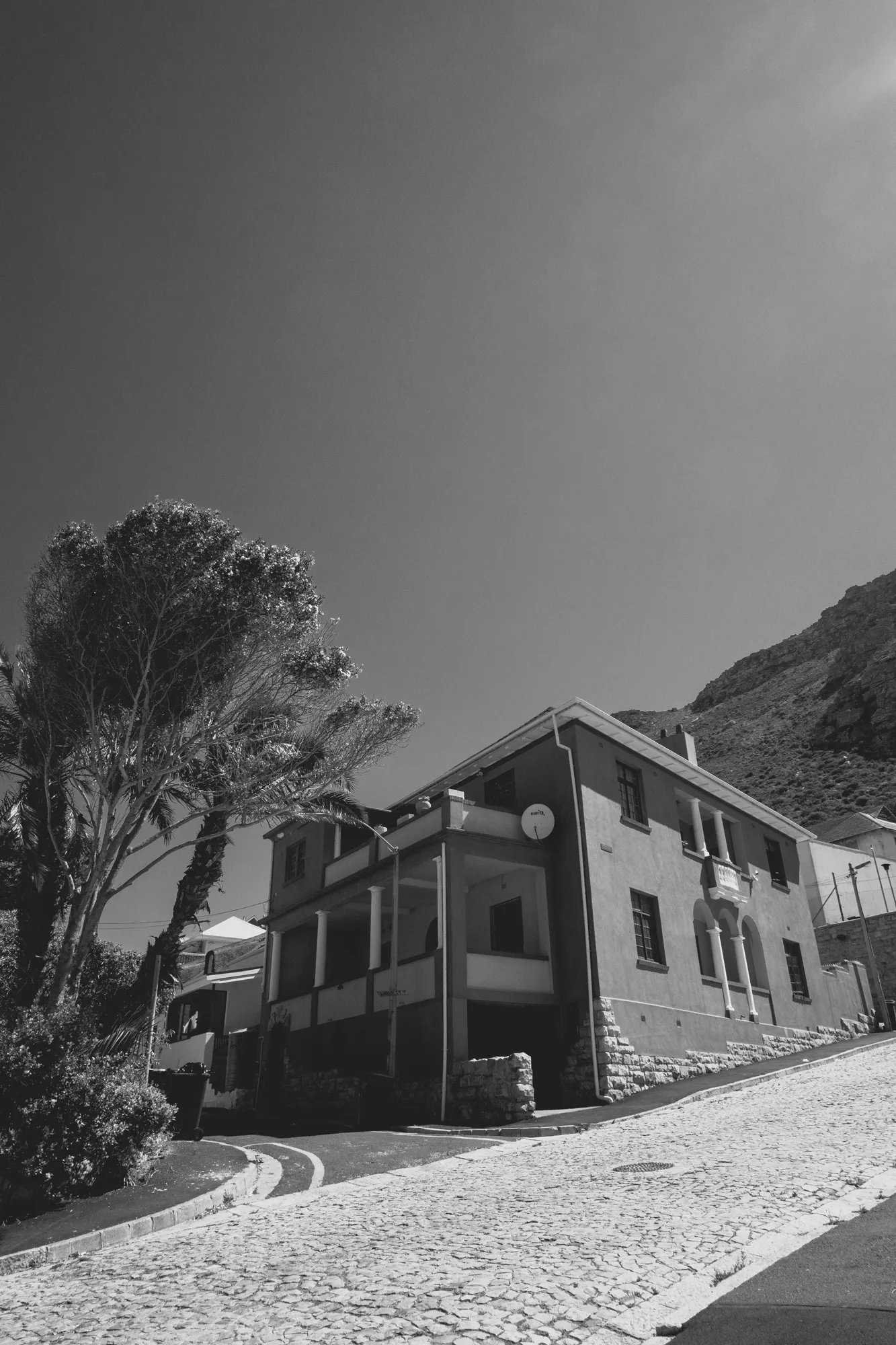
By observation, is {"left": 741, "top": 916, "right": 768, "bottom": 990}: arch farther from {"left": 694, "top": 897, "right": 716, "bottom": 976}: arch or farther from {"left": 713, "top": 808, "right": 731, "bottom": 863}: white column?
{"left": 694, "top": 897, "right": 716, "bottom": 976}: arch

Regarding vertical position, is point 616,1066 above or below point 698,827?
below

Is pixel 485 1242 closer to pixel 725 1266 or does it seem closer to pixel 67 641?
pixel 725 1266

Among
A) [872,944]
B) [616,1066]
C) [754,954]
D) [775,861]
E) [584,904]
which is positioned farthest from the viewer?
[872,944]

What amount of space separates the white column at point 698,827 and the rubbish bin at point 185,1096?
15193mm

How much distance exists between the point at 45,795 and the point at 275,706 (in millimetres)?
4531

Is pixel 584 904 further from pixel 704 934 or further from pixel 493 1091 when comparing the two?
pixel 704 934

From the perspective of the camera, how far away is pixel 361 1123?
55.0 ft

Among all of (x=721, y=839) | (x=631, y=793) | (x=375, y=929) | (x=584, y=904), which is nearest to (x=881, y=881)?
(x=721, y=839)

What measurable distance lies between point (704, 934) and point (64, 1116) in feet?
60.0

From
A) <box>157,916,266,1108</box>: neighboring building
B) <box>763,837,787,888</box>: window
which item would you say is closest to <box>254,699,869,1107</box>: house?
<box>763,837,787,888</box>: window

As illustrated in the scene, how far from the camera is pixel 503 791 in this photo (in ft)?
79.0

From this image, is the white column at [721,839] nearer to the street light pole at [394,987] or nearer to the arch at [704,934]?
the arch at [704,934]

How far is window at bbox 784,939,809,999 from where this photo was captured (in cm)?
2642

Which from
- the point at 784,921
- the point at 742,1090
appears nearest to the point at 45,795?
the point at 742,1090
